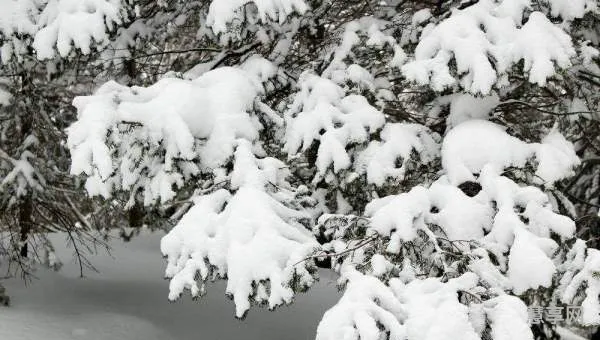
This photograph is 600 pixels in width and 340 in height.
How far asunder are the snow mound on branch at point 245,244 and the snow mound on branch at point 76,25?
1.74 m

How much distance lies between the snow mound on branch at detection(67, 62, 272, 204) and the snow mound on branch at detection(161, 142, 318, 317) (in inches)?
10.9

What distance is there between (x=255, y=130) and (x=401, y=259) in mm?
1704

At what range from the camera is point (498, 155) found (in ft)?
14.7

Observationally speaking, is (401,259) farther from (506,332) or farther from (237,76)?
(237,76)

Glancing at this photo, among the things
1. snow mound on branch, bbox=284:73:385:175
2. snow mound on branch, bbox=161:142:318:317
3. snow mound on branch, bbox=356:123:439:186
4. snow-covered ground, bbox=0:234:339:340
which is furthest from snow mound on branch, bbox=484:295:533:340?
snow-covered ground, bbox=0:234:339:340

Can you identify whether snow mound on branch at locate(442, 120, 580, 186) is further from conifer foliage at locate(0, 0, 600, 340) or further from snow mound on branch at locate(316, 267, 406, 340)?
snow mound on branch at locate(316, 267, 406, 340)

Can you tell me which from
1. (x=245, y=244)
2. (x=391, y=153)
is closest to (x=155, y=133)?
(x=245, y=244)

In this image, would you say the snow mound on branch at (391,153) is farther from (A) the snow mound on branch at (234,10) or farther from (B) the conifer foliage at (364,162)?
(A) the snow mound on branch at (234,10)

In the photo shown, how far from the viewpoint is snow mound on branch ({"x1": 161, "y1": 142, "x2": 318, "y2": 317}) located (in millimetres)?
3934

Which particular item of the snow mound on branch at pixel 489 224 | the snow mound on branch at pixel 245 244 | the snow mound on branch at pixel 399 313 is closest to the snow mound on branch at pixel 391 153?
the snow mound on branch at pixel 489 224

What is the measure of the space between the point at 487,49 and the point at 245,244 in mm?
2330

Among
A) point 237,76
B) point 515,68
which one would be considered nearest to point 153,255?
point 237,76

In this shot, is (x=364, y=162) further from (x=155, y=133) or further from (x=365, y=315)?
(x=365, y=315)

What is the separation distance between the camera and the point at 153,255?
9.71 meters
